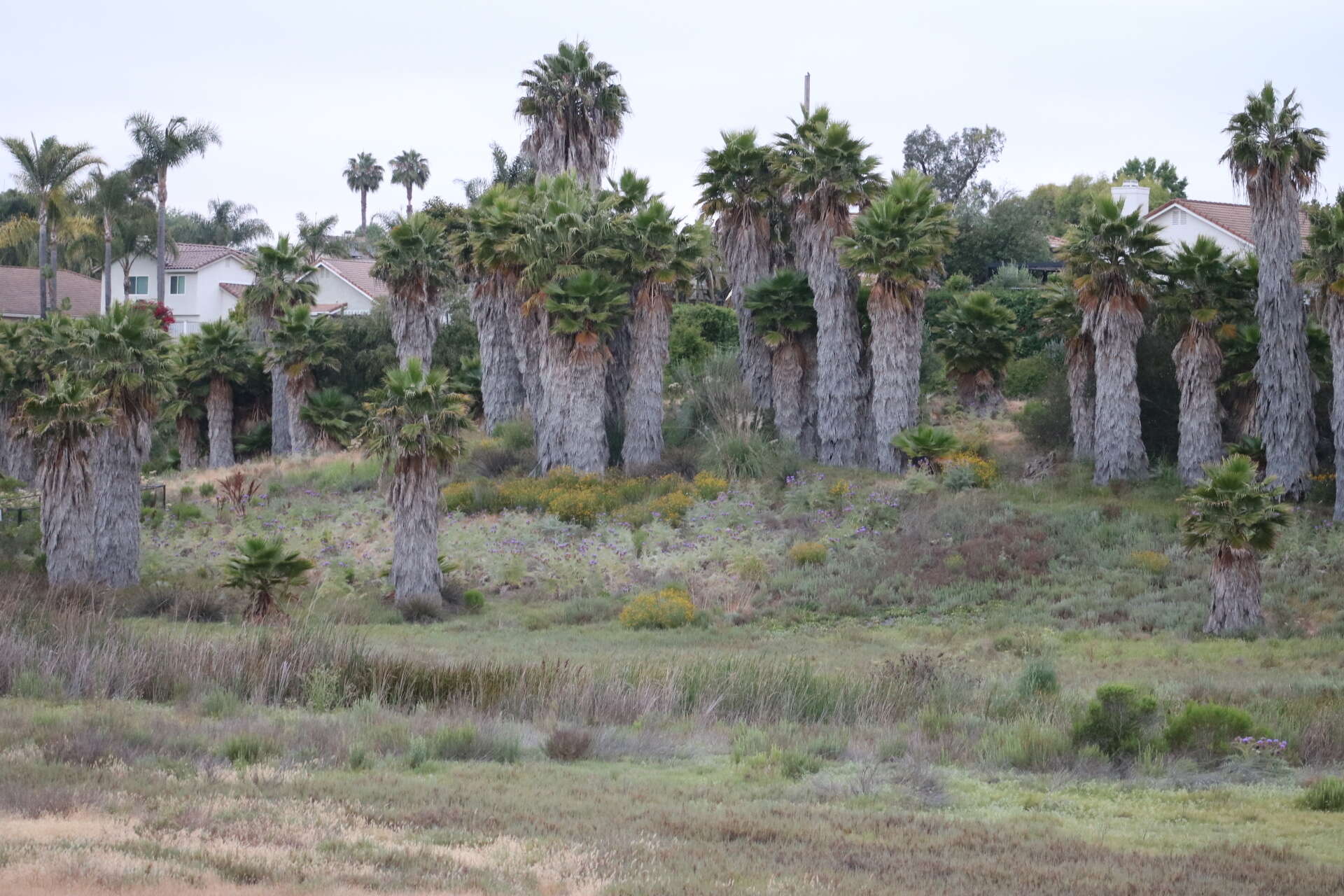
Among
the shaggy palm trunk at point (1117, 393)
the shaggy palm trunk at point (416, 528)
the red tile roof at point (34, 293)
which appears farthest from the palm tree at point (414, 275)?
the red tile roof at point (34, 293)

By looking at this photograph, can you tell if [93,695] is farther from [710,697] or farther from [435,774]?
[710,697]

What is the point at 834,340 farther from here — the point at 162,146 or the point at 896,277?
the point at 162,146

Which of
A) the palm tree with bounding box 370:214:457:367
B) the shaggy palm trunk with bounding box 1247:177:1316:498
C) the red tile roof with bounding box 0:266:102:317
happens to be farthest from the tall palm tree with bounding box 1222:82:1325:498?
the red tile roof with bounding box 0:266:102:317

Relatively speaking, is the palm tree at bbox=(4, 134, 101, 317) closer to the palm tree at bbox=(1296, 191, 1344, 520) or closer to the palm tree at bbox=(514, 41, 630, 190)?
the palm tree at bbox=(514, 41, 630, 190)

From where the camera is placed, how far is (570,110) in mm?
44438

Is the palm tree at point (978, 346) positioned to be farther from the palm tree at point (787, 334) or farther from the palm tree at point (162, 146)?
the palm tree at point (162, 146)

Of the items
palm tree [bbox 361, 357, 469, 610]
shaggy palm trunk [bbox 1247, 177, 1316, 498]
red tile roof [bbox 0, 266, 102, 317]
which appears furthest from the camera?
red tile roof [bbox 0, 266, 102, 317]

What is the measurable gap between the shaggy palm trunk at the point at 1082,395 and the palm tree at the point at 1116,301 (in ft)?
6.11

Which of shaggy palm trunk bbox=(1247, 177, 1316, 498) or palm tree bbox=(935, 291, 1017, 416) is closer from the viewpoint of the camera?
shaggy palm trunk bbox=(1247, 177, 1316, 498)

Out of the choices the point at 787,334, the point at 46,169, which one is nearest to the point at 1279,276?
the point at 787,334

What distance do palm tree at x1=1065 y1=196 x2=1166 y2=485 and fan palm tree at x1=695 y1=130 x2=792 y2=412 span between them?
29.9ft

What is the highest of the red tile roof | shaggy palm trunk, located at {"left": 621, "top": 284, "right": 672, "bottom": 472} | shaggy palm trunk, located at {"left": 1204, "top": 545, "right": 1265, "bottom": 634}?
the red tile roof

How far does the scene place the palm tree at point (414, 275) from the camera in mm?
42781

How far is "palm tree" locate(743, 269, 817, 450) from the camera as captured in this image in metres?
38.8
